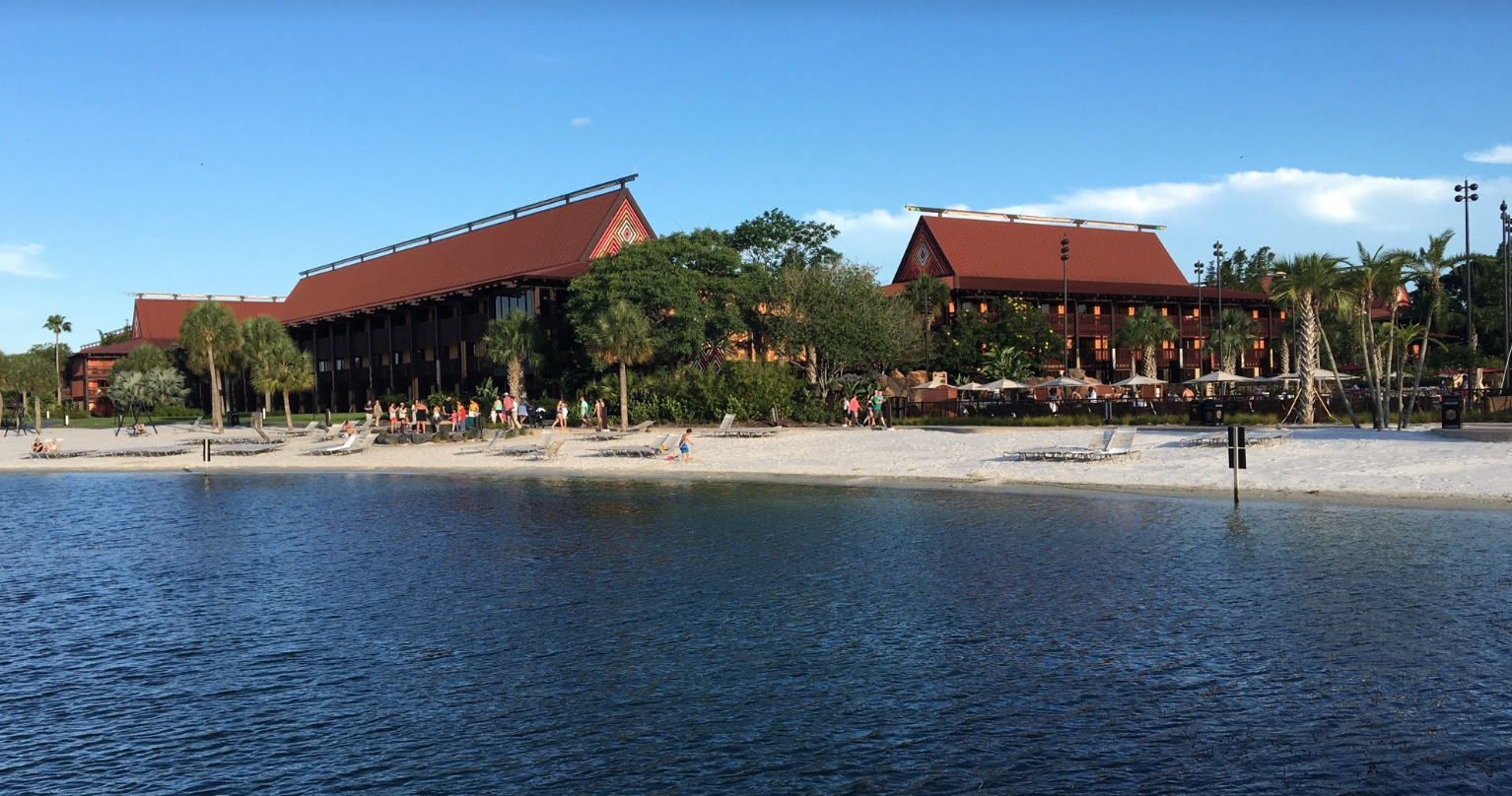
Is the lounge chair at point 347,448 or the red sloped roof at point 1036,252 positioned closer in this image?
the lounge chair at point 347,448

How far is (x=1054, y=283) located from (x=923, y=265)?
8.16 metres

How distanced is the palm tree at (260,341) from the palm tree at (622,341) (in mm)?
20293

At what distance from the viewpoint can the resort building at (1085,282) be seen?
2847 inches

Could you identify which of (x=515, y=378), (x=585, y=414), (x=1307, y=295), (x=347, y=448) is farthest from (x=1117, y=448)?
(x=515, y=378)

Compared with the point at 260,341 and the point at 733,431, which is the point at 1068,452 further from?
the point at 260,341

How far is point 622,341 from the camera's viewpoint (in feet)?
152

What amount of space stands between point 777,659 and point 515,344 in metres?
44.8

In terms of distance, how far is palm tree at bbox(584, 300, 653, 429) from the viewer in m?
46.3

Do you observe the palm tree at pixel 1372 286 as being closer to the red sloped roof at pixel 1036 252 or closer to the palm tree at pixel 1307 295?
the palm tree at pixel 1307 295

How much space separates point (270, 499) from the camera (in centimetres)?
2619

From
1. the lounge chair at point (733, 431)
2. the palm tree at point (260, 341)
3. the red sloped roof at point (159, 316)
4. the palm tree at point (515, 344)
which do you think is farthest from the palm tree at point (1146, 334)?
the red sloped roof at point (159, 316)

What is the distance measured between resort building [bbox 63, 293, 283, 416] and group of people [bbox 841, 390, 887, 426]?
62205 mm

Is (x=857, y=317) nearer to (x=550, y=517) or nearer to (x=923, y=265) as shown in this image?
(x=923, y=265)

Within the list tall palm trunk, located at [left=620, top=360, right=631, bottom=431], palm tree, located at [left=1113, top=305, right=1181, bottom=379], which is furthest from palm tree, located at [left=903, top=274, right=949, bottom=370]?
tall palm trunk, located at [left=620, top=360, right=631, bottom=431]
